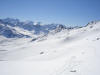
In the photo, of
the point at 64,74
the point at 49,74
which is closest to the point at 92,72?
the point at 64,74

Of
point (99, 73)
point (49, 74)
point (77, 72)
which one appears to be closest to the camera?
point (99, 73)

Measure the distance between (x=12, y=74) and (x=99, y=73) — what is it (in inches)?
455

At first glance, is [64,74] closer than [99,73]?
No

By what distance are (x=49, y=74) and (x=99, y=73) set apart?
6.41 m

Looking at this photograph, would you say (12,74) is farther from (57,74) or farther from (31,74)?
(57,74)

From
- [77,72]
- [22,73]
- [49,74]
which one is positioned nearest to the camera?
[77,72]

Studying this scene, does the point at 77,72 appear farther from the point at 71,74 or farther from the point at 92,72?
the point at 92,72

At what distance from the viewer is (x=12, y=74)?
16141 millimetres

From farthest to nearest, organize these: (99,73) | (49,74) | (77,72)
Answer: (49,74) < (77,72) < (99,73)

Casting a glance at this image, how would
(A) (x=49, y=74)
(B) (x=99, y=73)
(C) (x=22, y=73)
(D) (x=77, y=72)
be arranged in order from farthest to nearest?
1. (C) (x=22, y=73)
2. (A) (x=49, y=74)
3. (D) (x=77, y=72)
4. (B) (x=99, y=73)

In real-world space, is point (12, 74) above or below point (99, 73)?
below

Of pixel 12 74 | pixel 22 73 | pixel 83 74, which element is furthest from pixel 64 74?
pixel 12 74

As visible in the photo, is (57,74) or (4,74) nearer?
(57,74)

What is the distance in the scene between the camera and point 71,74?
13703 millimetres
